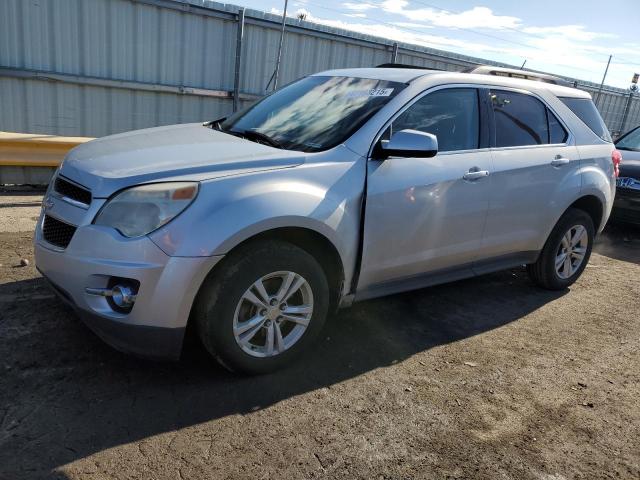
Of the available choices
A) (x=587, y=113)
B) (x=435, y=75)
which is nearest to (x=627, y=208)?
(x=587, y=113)

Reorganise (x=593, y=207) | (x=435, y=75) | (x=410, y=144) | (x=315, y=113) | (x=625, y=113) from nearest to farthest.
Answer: (x=410, y=144) < (x=315, y=113) < (x=435, y=75) < (x=593, y=207) < (x=625, y=113)

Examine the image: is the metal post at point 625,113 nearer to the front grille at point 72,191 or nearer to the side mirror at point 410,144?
the side mirror at point 410,144

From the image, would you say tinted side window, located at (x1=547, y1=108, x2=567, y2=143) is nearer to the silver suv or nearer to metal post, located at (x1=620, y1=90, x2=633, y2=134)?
the silver suv

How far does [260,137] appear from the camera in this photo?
3.72 m

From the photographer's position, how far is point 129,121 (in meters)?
9.00

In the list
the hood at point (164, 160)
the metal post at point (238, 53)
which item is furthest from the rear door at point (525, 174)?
the metal post at point (238, 53)

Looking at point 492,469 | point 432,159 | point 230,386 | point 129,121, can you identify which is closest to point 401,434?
point 492,469

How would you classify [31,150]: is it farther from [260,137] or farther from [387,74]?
[387,74]

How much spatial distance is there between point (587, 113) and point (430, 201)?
2467mm

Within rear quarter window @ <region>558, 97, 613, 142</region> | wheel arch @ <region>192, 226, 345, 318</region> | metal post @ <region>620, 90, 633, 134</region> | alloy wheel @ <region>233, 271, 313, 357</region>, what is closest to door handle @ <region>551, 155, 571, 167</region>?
rear quarter window @ <region>558, 97, 613, 142</region>

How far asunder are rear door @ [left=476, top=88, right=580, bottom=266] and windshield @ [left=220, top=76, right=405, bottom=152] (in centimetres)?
109

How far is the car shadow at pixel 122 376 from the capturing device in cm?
258

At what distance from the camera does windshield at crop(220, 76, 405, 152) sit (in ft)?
11.7

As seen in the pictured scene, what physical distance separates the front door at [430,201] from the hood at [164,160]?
0.67 m
